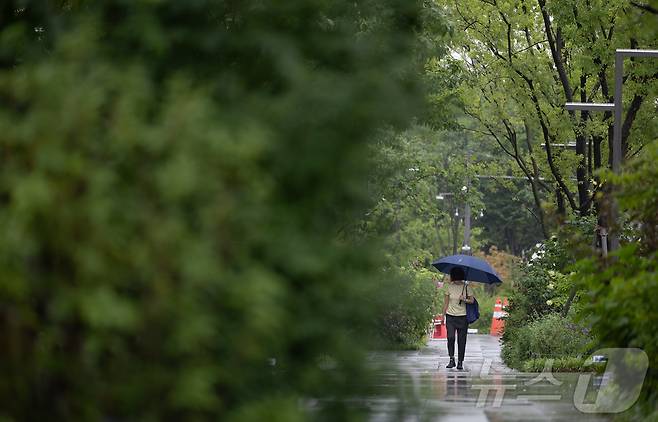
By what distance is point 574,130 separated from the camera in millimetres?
A: 28531

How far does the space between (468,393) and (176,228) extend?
468 inches

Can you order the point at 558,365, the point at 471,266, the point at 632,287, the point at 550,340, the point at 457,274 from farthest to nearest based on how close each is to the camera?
the point at 471,266 < the point at 457,274 < the point at 550,340 < the point at 558,365 < the point at 632,287

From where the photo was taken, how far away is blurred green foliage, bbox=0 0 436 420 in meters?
5.17

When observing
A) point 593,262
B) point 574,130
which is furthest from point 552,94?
point 593,262

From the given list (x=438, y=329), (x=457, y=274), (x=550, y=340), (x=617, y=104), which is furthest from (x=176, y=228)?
(x=438, y=329)

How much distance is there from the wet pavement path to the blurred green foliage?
35 centimetres

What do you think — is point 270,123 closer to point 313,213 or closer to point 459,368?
point 313,213

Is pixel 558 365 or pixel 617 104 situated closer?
pixel 558 365

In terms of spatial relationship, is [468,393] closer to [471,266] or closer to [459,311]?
[459,311]

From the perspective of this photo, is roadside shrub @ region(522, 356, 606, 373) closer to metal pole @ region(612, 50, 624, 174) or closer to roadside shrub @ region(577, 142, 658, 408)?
metal pole @ region(612, 50, 624, 174)

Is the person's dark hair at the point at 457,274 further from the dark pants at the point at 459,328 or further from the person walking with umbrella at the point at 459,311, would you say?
the dark pants at the point at 459,328

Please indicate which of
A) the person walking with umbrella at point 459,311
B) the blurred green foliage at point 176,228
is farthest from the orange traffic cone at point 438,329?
the blurred green foliage at point 176,228

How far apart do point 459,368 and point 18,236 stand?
680 inches

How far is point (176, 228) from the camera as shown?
200 inches
